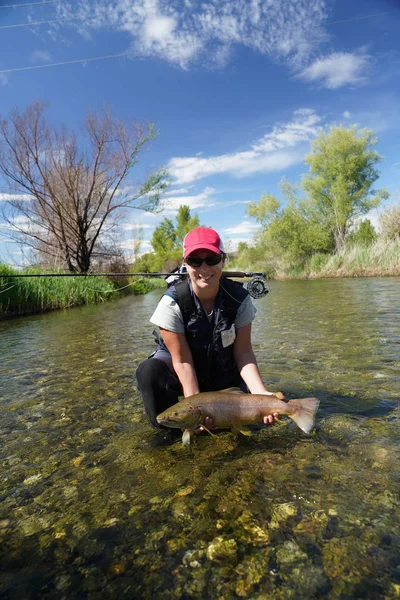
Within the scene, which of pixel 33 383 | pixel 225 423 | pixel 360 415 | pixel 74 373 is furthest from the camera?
pixel 74 373

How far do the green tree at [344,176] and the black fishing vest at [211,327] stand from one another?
140 ft

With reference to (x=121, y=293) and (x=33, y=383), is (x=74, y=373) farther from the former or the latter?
(x=121, y=293)

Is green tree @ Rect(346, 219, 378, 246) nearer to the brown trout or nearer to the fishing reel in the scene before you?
the fishing reel

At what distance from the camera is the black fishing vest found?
340 cm

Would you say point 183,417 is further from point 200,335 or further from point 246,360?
point 246,360

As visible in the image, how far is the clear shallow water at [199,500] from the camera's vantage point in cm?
181

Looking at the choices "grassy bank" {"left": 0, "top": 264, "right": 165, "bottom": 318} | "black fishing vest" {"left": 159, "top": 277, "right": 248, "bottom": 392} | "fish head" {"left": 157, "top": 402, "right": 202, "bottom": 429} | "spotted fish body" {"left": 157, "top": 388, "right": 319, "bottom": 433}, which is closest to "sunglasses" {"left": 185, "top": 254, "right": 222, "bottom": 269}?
"black fishing vest" {"left": 159, "top": 277, "right": 248, "bottom": 392}

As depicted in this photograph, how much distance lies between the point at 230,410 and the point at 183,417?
1.27 feet

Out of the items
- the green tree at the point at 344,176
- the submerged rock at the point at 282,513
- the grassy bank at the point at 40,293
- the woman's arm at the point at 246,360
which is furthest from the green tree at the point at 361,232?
the submerged rock at the point at 282,513

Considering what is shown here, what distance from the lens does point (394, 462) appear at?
2705 mm

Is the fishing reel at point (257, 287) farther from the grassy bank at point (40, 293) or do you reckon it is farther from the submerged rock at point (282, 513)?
the grassy bank at point (40, 293)

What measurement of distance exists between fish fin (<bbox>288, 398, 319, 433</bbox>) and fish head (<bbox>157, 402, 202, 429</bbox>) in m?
0.77

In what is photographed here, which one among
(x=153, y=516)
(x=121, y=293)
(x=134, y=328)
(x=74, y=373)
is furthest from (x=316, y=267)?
(x=153, y=516)

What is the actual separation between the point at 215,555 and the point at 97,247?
29.0m
